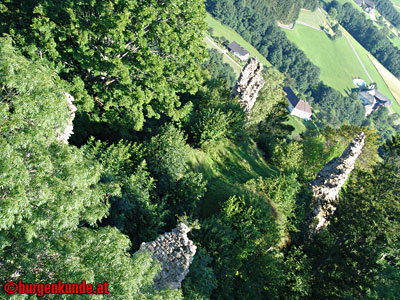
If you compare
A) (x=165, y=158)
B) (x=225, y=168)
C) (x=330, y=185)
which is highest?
→ (x=330, y=185)

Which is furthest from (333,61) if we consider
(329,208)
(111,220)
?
(111,220)

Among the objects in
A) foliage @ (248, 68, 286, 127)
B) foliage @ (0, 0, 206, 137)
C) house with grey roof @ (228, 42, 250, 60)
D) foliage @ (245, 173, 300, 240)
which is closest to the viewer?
foliage @ (0, 0, 206, 137)

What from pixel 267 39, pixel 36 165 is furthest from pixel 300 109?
pixel 36 165

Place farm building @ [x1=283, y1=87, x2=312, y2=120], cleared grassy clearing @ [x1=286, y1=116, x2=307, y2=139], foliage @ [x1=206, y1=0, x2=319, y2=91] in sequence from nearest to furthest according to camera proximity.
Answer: cleared grassy clearing @ [x1=286, y1=116, x2=307, y2=139] < farm building @ [x1=283, y1=87, x2=312, y2=120] < foliage @ [x1=206, y1=0, x2=319, y2=91]

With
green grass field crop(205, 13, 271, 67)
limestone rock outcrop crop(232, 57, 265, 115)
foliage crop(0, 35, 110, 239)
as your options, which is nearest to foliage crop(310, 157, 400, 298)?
foliage crop(0, 35, 110, 239)

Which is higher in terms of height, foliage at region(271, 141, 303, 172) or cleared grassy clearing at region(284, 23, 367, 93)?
foliage at region(271, 141, 303, 172)

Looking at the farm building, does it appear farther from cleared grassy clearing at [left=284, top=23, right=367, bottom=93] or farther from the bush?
the bush

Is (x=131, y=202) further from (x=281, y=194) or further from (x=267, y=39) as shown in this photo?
(x=267, y=39)
